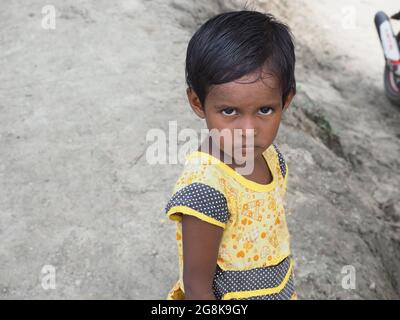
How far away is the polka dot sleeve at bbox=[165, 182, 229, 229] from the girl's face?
0.40ft

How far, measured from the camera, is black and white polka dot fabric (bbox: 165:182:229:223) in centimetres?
121

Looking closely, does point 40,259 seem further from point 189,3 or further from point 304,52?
point 304,52

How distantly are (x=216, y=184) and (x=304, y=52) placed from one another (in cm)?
530

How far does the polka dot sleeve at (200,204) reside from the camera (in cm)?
121

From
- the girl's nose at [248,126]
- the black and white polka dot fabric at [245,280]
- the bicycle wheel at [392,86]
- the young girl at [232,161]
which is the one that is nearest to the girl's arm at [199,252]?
the young girl at [232,161]

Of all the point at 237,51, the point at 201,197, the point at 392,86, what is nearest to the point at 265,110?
the point at 237,51

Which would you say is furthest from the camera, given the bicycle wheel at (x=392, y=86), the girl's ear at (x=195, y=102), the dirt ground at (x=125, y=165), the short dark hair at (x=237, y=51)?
the bicycle wheel at (x=392, y=86)

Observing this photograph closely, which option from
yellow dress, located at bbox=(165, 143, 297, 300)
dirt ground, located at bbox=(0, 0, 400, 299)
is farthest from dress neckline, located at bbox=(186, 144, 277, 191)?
dirt ground, located at bbox=(0, 0, 400, 299)

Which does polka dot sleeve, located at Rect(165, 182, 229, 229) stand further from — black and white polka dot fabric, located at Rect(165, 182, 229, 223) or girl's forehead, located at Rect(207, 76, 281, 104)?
girl's forehead, located at Rect(207, 76, 281, 104)

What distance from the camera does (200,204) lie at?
3.99ft

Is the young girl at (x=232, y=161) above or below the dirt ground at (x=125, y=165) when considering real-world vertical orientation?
above

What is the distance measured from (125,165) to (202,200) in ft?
6.04

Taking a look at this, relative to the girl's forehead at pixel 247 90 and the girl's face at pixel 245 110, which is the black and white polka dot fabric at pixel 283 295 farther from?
the girl's forehead at pixel 247 90

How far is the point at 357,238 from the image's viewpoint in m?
2.89
